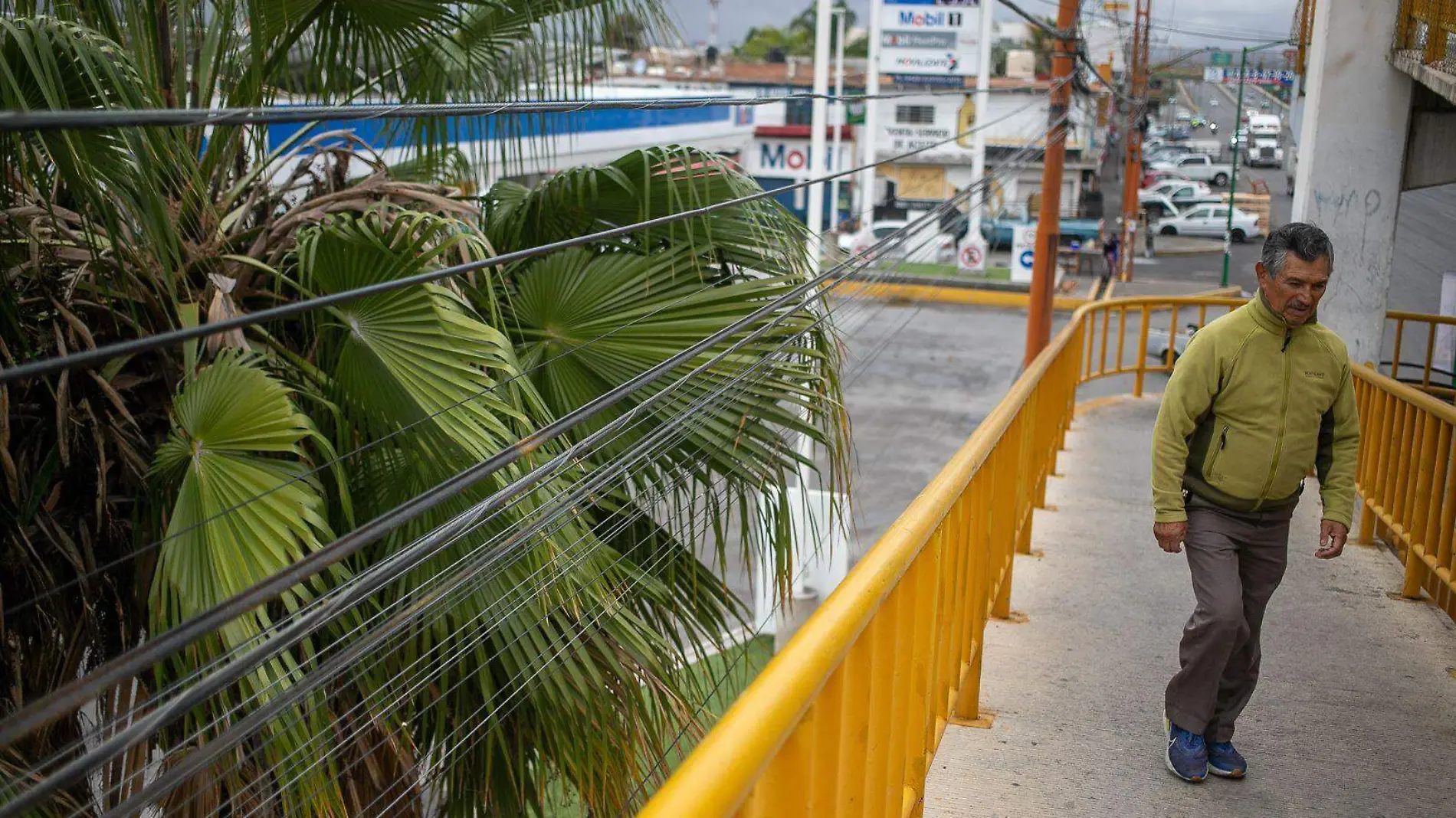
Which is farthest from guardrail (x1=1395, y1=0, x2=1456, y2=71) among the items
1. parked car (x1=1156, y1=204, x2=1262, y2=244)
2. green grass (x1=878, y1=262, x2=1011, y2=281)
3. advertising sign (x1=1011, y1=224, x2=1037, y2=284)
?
parked car (x1=1156, y1=204, x2=1262, y2=244)

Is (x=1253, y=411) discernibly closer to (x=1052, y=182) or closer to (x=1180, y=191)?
(x=1052, y=182)

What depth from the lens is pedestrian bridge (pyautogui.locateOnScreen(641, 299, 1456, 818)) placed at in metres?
2.40

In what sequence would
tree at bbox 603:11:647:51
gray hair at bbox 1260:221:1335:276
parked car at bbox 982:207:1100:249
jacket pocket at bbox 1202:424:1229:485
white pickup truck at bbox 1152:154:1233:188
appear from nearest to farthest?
gray hair at bbox 1260:221:1335:276, jacket pocket at bbox 1202:424:1229:485, tree at bbox 603:11:647:51, parked car at bbox 982:207:1100:249, white pickup truck at bbox 1152:154:1233:188

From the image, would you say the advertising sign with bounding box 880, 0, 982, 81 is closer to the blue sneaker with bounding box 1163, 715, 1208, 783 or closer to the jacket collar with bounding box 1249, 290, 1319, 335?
the jacket collar with bounding box 1249, 290, 1319, 335

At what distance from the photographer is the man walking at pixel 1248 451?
419 centimetres

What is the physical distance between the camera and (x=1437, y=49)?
8.66m

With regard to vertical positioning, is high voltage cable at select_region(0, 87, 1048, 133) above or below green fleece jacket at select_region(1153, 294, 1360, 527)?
above

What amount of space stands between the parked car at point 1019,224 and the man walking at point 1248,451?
37.6m

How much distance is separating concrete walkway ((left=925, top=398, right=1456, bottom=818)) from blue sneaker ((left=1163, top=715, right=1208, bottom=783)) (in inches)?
1.9

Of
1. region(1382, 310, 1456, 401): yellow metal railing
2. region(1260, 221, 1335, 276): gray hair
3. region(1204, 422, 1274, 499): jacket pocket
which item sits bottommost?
region(1382, 310, 1456, 401): yellow metal railing

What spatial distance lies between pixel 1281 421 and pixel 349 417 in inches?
125

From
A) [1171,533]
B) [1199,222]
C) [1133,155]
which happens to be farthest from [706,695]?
[1199,222]

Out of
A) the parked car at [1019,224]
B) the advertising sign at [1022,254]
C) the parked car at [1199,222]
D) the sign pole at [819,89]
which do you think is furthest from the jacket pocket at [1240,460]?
the parked car at [1199,222]

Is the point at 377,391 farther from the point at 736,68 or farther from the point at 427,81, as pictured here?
the point at 736,68
